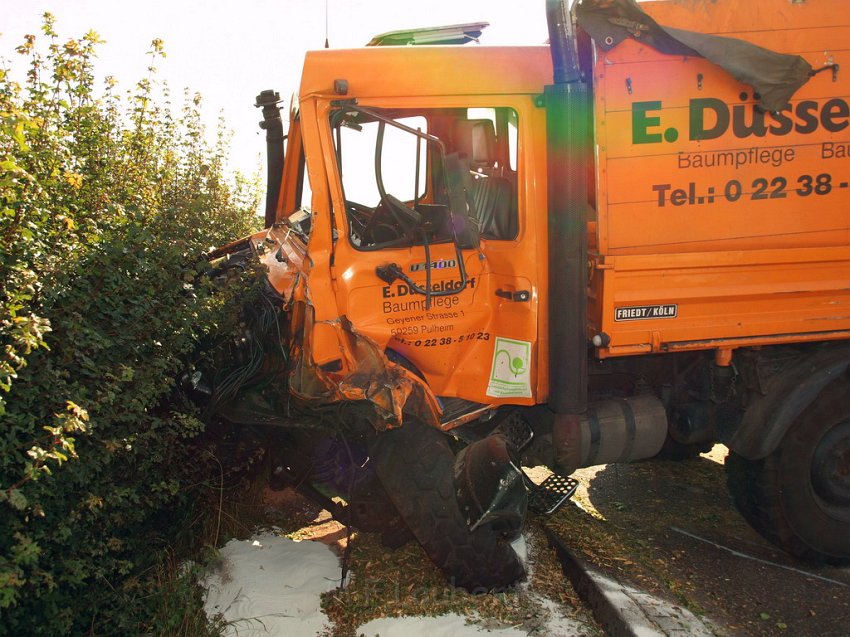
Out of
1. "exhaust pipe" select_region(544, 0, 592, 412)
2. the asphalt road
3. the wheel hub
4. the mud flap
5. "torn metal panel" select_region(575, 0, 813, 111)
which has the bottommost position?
the asphalt road

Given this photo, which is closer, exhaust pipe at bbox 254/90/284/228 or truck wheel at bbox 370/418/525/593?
truck wheel at bbox 370/418/525/593

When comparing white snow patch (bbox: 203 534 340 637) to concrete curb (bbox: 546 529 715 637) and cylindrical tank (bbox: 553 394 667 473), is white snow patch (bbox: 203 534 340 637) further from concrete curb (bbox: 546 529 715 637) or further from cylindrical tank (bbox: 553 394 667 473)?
cylindrical tank (bbox: 553 394 667 473)

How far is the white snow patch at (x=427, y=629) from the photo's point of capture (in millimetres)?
3295

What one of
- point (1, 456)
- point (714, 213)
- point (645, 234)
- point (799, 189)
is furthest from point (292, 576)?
point (799, 189)

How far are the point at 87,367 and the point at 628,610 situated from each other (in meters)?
2.64

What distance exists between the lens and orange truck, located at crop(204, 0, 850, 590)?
3467 millimetres

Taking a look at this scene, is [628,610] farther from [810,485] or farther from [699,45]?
[699,45]

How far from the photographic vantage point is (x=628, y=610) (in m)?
3.37

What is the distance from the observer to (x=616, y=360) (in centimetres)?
415

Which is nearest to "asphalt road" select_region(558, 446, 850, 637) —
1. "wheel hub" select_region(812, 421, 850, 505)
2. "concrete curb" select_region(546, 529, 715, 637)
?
"concrete curb" select_region(546, 529, 715, 637)

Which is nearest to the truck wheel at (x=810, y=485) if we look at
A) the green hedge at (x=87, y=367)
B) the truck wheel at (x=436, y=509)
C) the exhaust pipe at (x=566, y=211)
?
the exhaust pipe at (x=566, y=211)

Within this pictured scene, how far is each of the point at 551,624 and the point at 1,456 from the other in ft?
8.11

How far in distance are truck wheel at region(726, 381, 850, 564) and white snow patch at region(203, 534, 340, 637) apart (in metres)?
2.49

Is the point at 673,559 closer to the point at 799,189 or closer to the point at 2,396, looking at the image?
the point at 799,189
